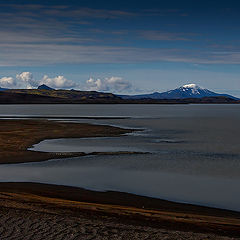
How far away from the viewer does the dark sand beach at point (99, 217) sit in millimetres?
13344

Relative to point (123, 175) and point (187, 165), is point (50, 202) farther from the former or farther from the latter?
point (187, 165)

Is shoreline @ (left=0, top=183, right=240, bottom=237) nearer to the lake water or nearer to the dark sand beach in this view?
the dark sand beach

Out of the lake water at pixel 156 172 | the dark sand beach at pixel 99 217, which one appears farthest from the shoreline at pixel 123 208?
the lake water at pixel 156 172

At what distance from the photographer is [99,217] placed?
15453mm

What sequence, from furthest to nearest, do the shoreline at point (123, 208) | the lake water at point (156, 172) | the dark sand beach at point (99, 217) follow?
the lake water at point (156, 172), the shoreline at point (123, 208), the dark sand beach at point (99, 217)

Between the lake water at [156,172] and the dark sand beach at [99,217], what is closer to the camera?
the dark sand beach at [99,217]

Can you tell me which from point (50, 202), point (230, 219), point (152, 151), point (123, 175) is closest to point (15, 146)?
point (152, 151)

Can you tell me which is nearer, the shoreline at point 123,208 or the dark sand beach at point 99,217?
the dark sand beach at point 99,217

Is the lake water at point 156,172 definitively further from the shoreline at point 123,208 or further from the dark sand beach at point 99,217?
the dark sand beach at point 99,217

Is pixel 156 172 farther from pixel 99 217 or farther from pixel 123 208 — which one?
pixel 99 217

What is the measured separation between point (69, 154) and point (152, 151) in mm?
8892

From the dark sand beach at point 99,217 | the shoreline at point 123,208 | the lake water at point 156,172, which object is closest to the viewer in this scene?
the dark sand beach at point 99,217

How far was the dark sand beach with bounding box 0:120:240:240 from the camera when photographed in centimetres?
1334

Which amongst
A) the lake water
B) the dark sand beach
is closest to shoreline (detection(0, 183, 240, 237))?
the dark sand beach
